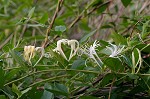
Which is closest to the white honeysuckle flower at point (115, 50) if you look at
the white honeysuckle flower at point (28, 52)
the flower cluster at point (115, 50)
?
the flower cluster at point (115, 50)

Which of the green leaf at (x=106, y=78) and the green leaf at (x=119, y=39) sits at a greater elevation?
the green leaf at (x=119, y=39)

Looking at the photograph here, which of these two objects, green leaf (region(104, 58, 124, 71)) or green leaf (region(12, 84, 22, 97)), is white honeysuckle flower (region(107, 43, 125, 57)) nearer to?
green leaf (region(104, 58, 124, 71))

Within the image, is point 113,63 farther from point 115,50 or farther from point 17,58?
point 17,58

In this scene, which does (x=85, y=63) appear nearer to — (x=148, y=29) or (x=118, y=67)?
(x=118, y=67)

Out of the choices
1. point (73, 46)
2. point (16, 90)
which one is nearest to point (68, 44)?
point (73, 46)

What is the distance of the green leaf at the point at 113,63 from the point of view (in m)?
0.56

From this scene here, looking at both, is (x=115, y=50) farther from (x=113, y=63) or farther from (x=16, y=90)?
(x=16, y=90)

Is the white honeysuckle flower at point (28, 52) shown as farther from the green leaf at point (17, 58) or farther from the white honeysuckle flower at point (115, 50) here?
the white honeysuckle flower at point (115, 50)

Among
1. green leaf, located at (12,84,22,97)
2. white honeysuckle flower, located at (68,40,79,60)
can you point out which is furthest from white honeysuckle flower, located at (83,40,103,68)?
green leaf, located at (12,84,22,97)

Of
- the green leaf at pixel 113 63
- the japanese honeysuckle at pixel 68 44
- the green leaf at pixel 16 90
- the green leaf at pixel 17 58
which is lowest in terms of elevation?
the green leaf at pixel 16 90

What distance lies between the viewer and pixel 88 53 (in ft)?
1.95

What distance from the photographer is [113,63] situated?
1.87 feet

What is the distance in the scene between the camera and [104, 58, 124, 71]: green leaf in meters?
0.56

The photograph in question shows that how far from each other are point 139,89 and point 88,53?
0.16m
